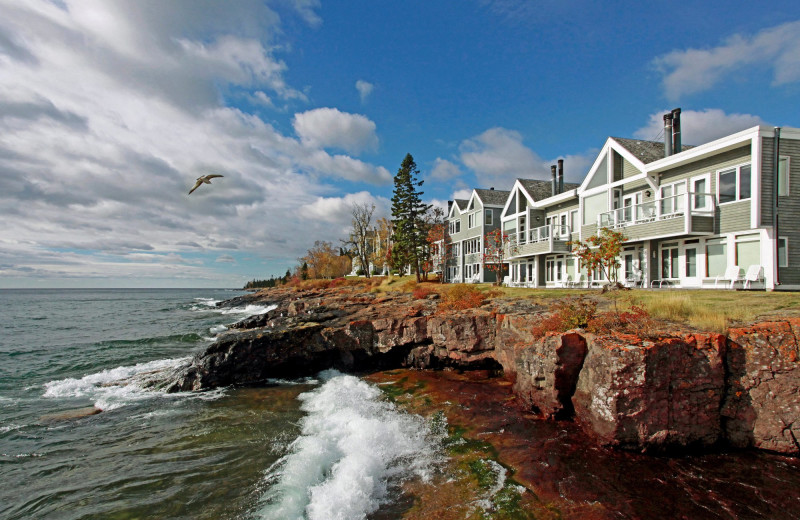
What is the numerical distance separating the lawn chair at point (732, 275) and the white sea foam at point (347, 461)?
16.0m

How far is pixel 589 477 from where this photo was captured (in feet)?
20.9

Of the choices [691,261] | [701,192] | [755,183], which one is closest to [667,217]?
[701,192]

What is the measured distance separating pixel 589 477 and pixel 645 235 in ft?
57.0

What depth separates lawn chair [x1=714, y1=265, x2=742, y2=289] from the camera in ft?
53.6

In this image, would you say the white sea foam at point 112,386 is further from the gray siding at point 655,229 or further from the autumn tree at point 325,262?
the autumn tree at point 325,262

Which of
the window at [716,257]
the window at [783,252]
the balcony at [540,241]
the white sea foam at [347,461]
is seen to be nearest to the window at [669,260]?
the window at [716,257]

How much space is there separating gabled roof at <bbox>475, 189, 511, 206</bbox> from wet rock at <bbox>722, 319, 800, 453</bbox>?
33.6 m

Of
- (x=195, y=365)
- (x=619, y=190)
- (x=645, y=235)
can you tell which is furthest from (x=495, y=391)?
(x=619, y=190)

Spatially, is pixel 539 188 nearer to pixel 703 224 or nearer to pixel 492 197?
pixel 492 197

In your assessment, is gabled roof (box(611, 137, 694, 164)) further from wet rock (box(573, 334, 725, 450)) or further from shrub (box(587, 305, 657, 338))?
wet rock (box(573, 334, 725, 450))

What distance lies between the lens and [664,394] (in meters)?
7.21

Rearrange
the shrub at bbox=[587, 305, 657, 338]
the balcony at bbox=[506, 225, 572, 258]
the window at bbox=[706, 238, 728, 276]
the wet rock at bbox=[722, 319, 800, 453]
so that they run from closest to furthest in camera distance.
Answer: the wet rock at bbox=[722, 319, 800, 453]
the shrub at bbox=[587, 305, 657, 338]
the window at bbox=[706, 238, 728, 276]
the balcony at bbox=[506, 225, 572, 258]

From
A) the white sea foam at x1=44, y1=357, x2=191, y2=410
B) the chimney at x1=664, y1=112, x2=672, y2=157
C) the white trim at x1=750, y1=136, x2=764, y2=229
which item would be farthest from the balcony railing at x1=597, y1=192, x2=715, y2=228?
the white sea foam at x1=44, y1=357, x2=191, y2=410

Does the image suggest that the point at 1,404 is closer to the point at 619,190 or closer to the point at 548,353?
the point at 548,353
